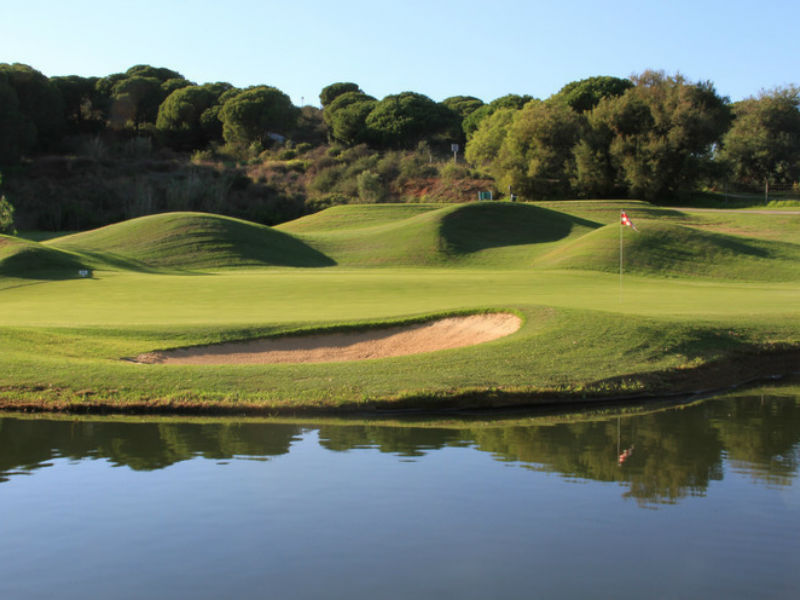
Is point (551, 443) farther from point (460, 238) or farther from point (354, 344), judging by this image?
point (460, 238)

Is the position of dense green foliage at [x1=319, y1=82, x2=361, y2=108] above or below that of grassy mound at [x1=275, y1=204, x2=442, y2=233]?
above

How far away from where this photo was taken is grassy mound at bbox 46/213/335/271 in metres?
40.8

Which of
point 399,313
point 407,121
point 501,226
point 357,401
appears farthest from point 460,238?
point 407,121

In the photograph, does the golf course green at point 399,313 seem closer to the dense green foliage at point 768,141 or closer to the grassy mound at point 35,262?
the grassy mound at point 35,262

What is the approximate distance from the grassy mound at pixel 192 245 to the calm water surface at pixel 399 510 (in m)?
29.1

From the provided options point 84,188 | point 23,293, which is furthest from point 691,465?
point 84,188

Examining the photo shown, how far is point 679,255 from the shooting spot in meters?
36.1

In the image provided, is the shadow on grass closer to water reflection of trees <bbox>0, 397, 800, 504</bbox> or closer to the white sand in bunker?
the white sand in bunker

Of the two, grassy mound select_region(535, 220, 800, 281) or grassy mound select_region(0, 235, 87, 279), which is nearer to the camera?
grassy mound select_region(0, 235, 87, 279)

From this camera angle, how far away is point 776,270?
34.4m

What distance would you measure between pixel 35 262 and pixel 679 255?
28.3 metres

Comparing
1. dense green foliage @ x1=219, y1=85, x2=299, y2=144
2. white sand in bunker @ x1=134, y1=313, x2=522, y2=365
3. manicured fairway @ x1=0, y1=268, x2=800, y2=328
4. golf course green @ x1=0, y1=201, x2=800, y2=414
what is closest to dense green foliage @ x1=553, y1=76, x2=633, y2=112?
dense green foliage @ x1=219, y1=85, x2=299, y2=144

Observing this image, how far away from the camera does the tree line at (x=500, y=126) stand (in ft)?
198

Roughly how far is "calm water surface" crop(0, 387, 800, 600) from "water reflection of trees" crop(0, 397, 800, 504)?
0.15 ft
